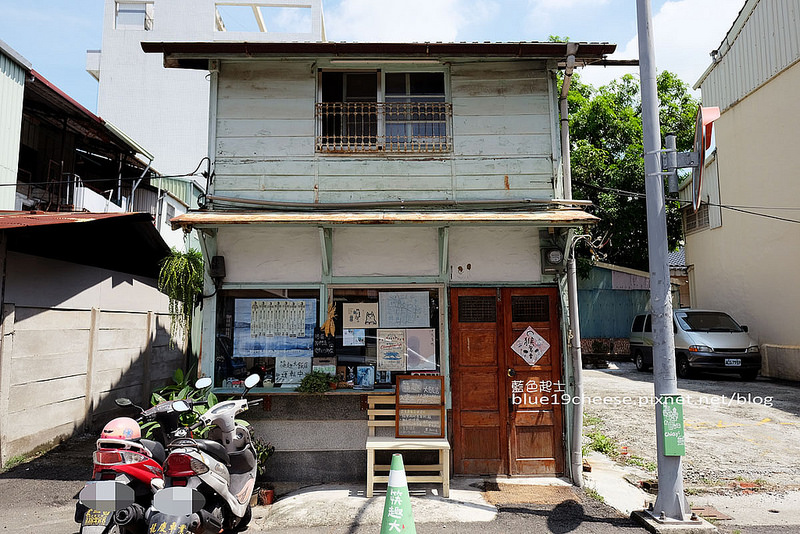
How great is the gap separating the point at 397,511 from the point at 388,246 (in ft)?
11.9

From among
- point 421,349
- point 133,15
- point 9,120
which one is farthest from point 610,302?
point 133,15

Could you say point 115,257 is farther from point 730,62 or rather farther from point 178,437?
point 730,62

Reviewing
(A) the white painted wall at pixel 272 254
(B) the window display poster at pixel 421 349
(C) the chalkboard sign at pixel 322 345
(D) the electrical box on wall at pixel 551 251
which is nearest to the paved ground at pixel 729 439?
(B) the window display poster at pixel 421 349

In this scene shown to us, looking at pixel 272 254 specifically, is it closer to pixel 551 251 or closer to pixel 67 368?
pixel 551 251

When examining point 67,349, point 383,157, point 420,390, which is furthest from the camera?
point 67,349

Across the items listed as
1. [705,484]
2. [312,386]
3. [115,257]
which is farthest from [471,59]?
[115,257]

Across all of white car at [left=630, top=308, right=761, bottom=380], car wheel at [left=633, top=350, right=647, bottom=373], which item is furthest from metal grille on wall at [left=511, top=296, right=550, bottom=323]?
car wheel at [left=633, top=350, right=647, bottom=373]

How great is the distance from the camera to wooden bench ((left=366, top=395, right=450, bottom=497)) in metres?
6.44

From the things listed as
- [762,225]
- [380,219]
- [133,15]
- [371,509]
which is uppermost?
[133,15]

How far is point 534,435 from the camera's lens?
23.4 ft

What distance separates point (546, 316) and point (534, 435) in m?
1.64

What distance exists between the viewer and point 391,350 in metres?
7.31

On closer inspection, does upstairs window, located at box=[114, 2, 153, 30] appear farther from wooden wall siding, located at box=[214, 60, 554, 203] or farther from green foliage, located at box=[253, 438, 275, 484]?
green foliage, located at box=[253, 438, 275, 484]

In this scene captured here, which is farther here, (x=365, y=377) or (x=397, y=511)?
(x=365, y=377)
